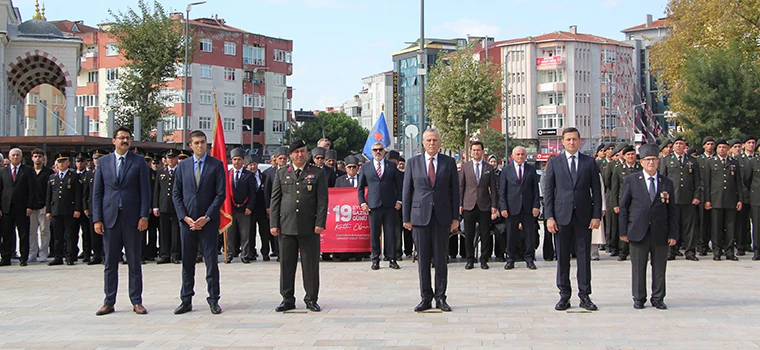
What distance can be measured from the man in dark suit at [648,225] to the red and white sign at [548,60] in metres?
87.0

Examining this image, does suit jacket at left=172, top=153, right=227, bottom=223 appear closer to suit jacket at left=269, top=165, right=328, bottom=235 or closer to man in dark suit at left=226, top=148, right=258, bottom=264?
suit jacket at left=269, top=165, right=328, bottom=235

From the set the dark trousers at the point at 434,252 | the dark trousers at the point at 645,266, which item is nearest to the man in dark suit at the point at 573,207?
the dark trousers at the point at 645,266

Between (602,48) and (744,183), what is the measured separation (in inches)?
3356

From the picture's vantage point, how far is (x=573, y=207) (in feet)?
34.0

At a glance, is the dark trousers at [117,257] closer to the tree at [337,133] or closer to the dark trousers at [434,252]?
the dark trousers at [434,252]

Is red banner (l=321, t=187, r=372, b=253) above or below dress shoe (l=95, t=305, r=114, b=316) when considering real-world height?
above

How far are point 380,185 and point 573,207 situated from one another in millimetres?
5252

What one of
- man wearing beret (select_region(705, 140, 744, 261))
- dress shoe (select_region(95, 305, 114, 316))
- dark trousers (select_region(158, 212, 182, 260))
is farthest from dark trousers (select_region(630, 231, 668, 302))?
dark trousers (select_region(158, 212, 182, 260))

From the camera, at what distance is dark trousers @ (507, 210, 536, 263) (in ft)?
49.5

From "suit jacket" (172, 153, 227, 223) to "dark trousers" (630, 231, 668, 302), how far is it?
5060 millimetres

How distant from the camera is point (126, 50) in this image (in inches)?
1731

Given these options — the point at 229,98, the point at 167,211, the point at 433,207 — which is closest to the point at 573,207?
the point at 433,207

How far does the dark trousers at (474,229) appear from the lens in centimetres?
1530

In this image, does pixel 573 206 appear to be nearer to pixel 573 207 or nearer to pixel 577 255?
pixel 573 207
